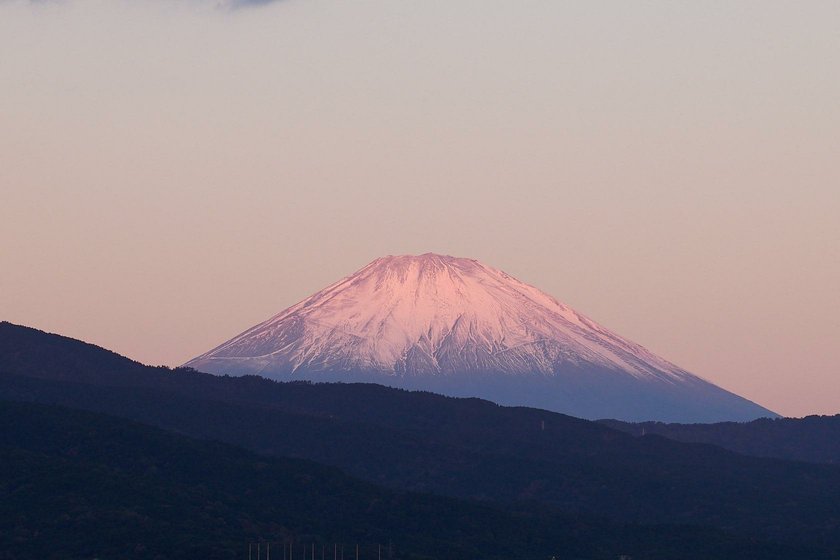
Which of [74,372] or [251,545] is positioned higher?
[74,372]

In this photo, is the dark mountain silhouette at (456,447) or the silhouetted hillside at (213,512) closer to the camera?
the silhouetted hillside at (213,512)

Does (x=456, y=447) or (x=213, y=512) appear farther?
(x=456, y=447)

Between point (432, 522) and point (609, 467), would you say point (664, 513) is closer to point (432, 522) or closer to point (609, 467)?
point (609, 467)

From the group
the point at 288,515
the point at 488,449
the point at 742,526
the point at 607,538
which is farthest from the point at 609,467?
the point at 288,515

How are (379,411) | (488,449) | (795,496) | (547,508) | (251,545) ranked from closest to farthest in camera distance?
(251,545)
(547,508)
(795,496)
(488,449)
(379,411)

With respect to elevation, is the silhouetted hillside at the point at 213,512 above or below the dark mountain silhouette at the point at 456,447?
below

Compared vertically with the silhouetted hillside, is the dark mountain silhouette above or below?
above

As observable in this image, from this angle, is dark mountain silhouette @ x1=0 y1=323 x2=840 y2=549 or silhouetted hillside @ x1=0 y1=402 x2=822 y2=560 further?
dark mountain silhouette @ x1=0 y1=323 x2=840 y2=549

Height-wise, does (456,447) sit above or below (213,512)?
above
